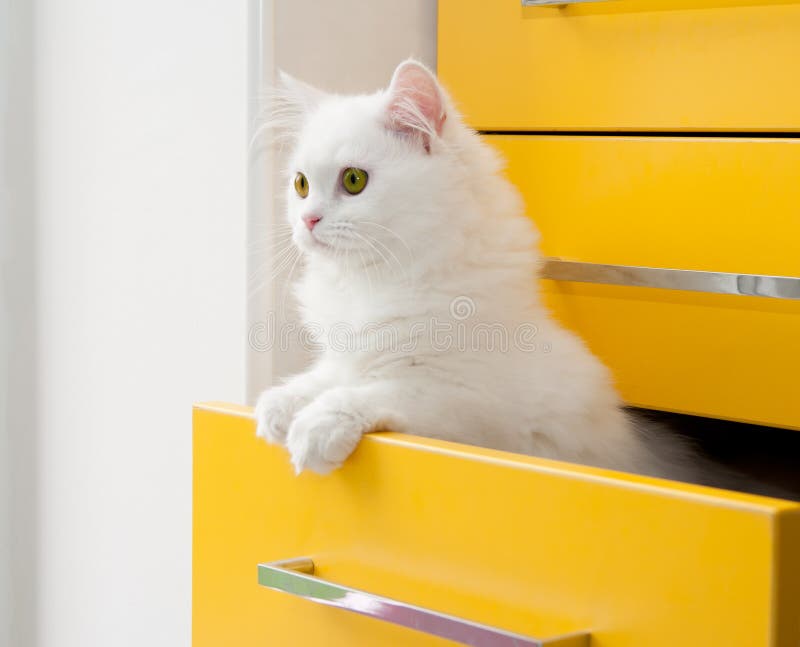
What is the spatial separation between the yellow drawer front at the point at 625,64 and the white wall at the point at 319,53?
0.15ft

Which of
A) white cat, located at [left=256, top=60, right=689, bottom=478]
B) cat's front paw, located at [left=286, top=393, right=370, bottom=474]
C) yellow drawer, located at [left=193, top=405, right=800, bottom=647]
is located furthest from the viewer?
white cat, located at [left=256, top=60, right=689, bottom=478]

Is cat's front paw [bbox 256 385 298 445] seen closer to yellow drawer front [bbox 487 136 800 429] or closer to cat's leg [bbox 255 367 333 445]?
cat's leg [bbox 255 367 333 445]

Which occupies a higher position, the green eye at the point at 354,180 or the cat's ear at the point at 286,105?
the cat's ear at the point at 286,105

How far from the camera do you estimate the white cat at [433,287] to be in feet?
2.91

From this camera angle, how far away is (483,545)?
606mm

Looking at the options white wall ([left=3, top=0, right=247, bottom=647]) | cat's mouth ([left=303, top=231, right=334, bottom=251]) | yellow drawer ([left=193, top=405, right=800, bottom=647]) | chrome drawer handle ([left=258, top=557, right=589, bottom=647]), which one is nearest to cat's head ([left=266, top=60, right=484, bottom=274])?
cat's mouth ([left=303, top=231, right=334, bottom=251])

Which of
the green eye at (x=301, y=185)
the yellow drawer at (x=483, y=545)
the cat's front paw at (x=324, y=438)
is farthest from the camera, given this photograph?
the green eye at (x=301, y=185)

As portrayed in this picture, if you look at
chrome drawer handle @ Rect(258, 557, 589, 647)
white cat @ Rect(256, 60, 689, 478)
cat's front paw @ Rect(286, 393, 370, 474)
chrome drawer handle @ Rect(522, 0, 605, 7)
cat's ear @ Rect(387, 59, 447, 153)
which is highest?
chrome drawer handle @ Rect(522, 0, 605, 7)

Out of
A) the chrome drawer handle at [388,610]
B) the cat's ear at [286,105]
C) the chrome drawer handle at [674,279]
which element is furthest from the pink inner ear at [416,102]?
the chrome drawer handle at [388,610]

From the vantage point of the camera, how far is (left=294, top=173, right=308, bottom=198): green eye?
1020 mm

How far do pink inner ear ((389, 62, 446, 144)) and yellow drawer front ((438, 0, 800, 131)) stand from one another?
20 centimetres

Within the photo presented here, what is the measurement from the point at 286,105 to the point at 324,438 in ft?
1.62

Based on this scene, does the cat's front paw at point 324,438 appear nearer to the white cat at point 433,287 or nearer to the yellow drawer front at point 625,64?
the white cat at point 433,287

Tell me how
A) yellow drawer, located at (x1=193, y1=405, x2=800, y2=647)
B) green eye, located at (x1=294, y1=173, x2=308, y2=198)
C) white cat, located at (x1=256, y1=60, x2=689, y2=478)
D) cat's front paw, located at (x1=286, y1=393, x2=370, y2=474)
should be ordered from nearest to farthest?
yellow drawer, located at (x1=193, y1=405, x2=800, y2=647)
cat's front paw, located at (x1=286, y1=393, x2=370, y2=474)
white cat, located at (x1=256, y1=60, x2=689, y2=478)
green eye, located at (x1=294, y1=173, x2=308, y2=198)
